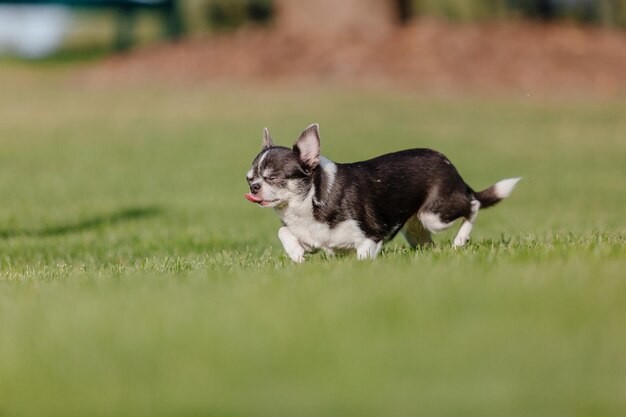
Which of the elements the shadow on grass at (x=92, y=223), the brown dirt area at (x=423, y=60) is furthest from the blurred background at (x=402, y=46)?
the shadow on grass at (x=92, y=223)

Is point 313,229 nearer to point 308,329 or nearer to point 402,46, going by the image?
point 308,329

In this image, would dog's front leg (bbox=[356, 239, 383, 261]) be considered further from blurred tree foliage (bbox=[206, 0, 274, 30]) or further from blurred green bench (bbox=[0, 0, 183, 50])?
blurred green bench (bbox=[0, 0, 183, 50])

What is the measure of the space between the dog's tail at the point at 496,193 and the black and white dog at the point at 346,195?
54 cm

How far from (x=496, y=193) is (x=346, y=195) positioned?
6.52 ft

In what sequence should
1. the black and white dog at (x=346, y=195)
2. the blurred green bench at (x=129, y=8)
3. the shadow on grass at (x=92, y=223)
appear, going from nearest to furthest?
the black and white dog at (x=346, y=195) < the shadow on grass at (x=92, y=223) < the blurred green bench at (x=129, y=8)

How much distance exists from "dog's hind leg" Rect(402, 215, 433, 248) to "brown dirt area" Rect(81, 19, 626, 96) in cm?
2133

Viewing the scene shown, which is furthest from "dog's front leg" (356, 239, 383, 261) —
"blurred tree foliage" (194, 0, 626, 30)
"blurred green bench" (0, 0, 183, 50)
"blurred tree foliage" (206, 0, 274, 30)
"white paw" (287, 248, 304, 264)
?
"blurred green bench" (0, 0, 183, 50)

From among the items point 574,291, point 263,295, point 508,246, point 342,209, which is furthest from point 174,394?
point 508,246

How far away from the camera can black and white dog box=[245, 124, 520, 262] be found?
7953mm

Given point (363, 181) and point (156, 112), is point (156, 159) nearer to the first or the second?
point (156, 112)

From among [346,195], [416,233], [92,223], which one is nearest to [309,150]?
[346,195]

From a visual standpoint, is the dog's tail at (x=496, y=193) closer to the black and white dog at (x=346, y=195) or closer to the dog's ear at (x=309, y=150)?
the black and white dog at (x=346, y=195)

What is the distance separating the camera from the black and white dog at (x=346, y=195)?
7953 mm

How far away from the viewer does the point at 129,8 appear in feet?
153
